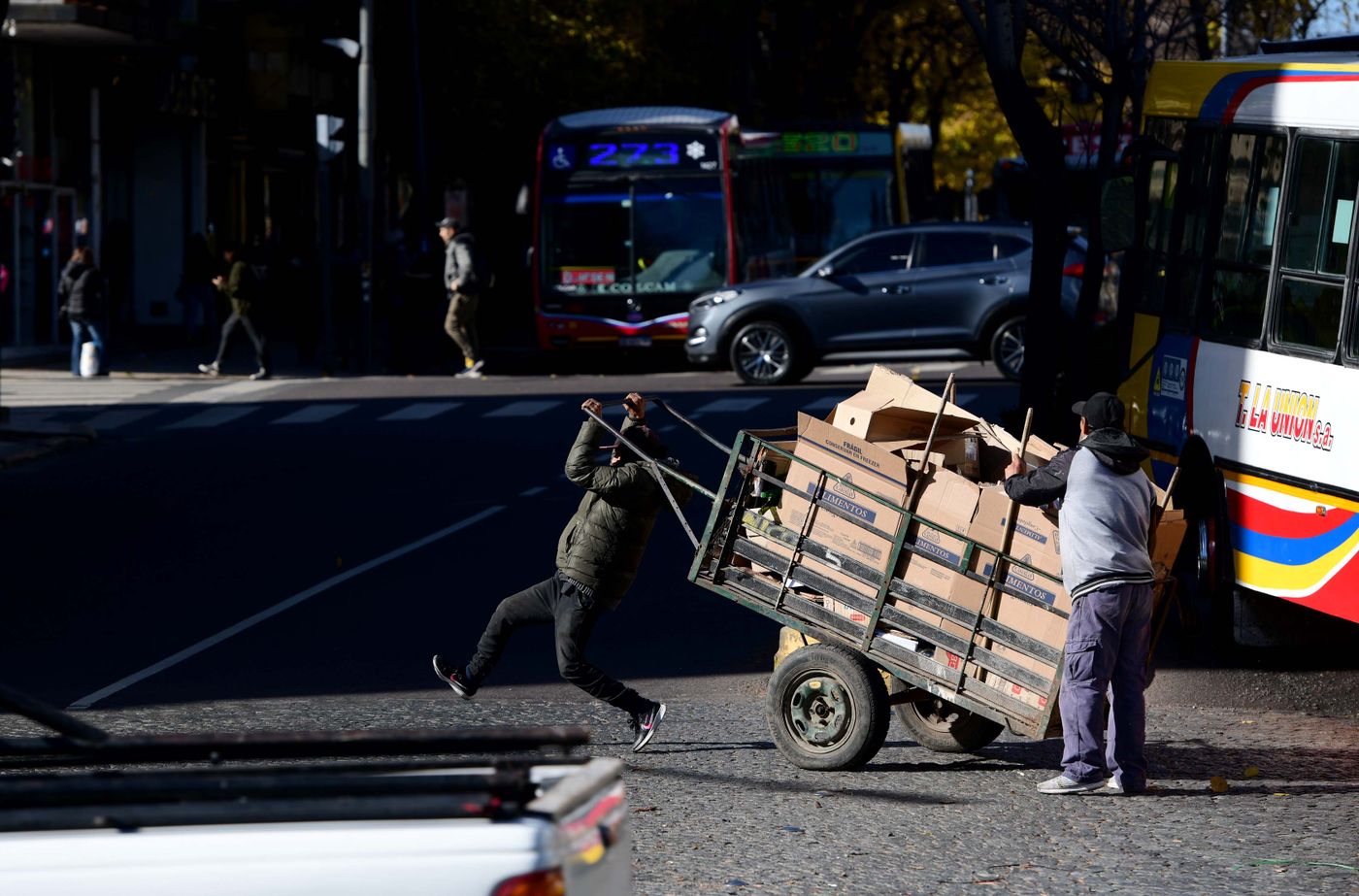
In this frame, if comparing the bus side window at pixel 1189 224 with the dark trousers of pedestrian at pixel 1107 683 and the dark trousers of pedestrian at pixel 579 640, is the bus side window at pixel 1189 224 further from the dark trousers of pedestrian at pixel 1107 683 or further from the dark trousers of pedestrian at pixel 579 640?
the dark trousers of pedestrian at pixel 579 640

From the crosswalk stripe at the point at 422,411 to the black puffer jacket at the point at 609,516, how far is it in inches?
519

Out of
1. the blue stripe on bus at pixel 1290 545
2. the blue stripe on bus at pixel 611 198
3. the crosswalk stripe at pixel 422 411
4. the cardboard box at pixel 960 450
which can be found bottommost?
the crosswalk stripe at pixel 422 411

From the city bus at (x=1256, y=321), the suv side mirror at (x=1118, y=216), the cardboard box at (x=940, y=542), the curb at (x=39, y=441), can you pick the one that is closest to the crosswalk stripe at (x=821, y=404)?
the curb at (x=39, y=441)

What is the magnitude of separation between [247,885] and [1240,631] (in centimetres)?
806

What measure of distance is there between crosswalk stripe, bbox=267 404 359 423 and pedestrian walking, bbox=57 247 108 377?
15.2ft

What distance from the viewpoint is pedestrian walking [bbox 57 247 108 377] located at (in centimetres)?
2550

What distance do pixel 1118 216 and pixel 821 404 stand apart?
9866mm

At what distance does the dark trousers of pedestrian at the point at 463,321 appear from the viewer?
26250 mm

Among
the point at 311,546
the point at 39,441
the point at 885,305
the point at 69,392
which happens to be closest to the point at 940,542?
the point at 311,546

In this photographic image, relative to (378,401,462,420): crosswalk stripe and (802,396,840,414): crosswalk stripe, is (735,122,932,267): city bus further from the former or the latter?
(378,401,462,420): crosswalk stripe

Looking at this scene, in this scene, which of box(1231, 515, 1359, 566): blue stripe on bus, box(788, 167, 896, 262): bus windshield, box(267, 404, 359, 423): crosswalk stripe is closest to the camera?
box(1231, 515, 1359, 566): blue stripe on bus

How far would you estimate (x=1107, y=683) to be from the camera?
7.25m

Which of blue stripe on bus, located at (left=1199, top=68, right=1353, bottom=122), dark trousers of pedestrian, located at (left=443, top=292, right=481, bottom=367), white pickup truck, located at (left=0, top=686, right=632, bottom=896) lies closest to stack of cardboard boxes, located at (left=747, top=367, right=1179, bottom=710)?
blue stripe on bus, located at (left=1199, top=68, right=1353, bottom=122)

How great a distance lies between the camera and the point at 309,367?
2834cm
